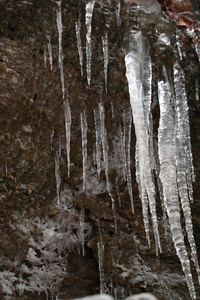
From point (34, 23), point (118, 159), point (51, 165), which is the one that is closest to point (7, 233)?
point (51, 165)

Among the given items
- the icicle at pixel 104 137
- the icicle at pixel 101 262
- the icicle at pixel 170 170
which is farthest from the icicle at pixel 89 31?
the icicle at pixel 101 262

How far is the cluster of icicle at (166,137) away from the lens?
2.00 m

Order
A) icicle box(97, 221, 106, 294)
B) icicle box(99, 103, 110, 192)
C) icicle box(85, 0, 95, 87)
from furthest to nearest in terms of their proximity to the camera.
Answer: icicle box(97, 221, 106, 294), icicle box(99, 103, 110, 192), icicle box(85, 0, 95, 87)

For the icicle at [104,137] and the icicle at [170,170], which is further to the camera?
the icicle at [104,137]

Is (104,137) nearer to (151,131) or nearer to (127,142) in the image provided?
(127,142)

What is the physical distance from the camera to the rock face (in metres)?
2.19

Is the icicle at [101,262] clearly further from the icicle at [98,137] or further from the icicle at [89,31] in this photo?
the icicle at [89,31]

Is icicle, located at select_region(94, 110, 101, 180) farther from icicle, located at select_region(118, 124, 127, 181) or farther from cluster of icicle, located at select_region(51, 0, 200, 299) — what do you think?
icicle, located at select_region(118, 124, 127, 181)

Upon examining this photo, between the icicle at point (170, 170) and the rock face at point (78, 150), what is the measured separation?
7.7 inches

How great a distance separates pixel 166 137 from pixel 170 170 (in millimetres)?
244

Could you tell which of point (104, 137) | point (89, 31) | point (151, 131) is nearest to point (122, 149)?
point (104, 137)

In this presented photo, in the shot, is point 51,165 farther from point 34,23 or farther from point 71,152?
point 34,23

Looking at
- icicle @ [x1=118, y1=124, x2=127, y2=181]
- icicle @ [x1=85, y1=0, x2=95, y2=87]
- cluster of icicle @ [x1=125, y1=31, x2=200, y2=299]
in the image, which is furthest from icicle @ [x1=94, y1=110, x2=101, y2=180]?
cluster of icicle @ [x1=125, y1=31, x2=200, y2=299]

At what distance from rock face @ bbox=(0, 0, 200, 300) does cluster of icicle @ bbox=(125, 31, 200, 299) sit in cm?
8
